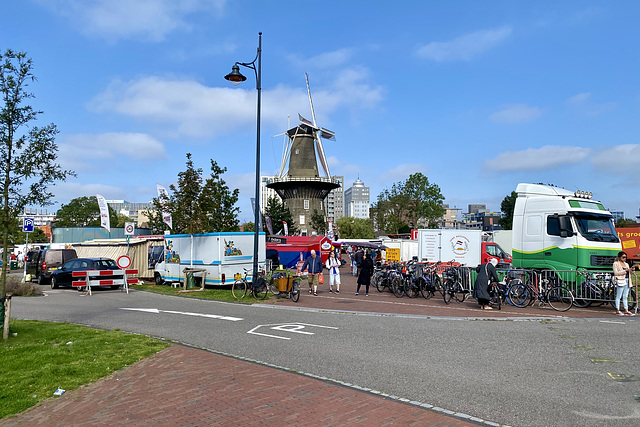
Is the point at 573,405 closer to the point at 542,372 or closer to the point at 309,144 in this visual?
the point at 542,372

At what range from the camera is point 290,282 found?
1798cm

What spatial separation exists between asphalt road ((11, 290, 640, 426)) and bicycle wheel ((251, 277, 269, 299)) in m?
2.63

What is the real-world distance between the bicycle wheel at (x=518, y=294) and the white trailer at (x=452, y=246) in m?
9.55

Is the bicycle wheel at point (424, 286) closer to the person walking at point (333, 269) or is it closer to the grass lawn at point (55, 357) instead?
the person walking at point (333, 269)

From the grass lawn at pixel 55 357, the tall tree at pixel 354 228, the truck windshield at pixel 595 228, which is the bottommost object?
the grass lawn at pixel 55 357

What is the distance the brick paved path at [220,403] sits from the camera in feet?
17.9

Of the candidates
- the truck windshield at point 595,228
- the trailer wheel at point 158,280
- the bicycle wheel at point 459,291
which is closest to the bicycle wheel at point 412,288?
the bicycle wheel at point 459,291

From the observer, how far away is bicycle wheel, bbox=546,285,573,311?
14815 millimetres

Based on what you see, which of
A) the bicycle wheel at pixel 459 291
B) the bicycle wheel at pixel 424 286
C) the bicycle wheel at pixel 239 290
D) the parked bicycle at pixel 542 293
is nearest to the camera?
the parked bicycle at pixel 542 293

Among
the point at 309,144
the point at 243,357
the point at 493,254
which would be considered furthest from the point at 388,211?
the point at 243,357

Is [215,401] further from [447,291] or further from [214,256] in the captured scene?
[214,256]

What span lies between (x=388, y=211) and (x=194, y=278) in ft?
175

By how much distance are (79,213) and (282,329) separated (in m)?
109

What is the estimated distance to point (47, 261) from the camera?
28.1m
